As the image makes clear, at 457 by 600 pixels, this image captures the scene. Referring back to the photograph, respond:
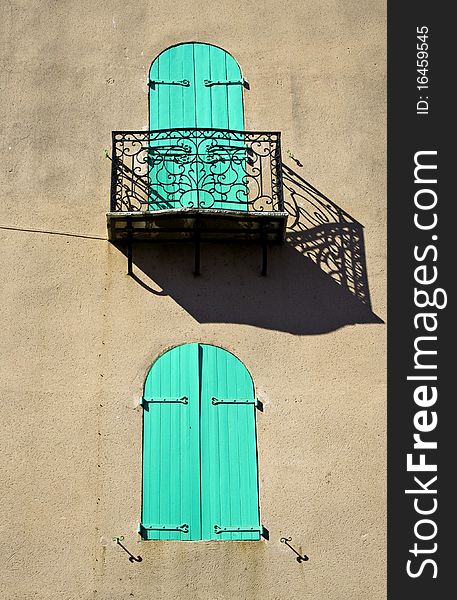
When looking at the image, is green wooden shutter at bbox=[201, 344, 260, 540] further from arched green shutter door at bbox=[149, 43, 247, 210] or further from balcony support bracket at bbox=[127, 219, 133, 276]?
arched green shutter door at bbox=[149, 43, 247, 210]

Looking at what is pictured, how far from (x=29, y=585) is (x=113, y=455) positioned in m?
1.45

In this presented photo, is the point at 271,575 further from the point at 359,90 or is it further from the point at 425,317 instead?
the point at 359,90

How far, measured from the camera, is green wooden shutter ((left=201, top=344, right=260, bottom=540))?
10820 millimetres

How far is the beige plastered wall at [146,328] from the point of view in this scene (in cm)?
1067

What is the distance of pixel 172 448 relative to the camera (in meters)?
11.1

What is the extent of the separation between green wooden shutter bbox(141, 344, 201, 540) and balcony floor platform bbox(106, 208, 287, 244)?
127 centimetres

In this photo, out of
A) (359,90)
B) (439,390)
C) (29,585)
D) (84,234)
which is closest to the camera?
(29,585)

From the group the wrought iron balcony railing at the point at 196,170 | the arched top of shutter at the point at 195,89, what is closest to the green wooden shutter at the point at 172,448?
the wrought iron balcony railing at the point at 196,170

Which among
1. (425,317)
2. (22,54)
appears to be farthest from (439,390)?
(22,54)

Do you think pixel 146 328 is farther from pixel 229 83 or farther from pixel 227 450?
pixel 229 83

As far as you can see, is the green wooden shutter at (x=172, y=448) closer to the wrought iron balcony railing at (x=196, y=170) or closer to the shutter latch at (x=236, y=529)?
the shutter latch at (x=236, y=529)

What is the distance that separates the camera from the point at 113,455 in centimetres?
1109

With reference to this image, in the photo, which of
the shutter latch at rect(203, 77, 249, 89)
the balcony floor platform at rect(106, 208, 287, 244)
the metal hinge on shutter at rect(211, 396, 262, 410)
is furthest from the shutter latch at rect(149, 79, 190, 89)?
the metal hinge on shutter at rect(211, 396, 262, 410)

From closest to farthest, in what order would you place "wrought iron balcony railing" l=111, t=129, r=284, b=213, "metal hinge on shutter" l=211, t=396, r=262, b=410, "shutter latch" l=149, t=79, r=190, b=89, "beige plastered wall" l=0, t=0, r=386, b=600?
"beige plastered wall" l=0, t=0, r=386, b=600
"metal hinge on shutter" l=211, t=396, r=262, b=410
"wrought iron balcony railing" l=111, t=129, r=284, b=213
"shutter latch" l=149, t=79, r=190, b=89
